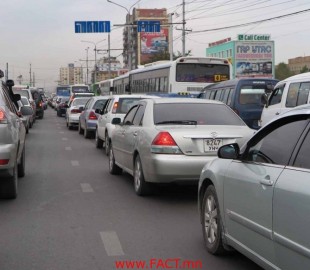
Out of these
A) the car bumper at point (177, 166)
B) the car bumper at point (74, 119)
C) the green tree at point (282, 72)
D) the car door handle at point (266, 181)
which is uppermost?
the green tree at point (282, 72)

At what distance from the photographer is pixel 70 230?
6199mm

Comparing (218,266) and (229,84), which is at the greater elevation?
(229,84)

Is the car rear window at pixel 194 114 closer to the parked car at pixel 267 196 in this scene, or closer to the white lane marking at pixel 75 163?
the parked car at pixel 267 196

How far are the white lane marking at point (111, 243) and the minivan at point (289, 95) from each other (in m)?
6.38

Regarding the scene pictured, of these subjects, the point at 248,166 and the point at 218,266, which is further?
the point at 218,266

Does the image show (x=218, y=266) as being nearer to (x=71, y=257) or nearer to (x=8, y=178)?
(x=71, y=257)

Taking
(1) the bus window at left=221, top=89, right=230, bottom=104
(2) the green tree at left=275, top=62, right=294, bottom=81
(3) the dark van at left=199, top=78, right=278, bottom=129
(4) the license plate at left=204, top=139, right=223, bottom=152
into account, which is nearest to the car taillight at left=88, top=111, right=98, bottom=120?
(1) the bus window at left=221, top=89, right=230, bottom=104

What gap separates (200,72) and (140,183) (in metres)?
15.7

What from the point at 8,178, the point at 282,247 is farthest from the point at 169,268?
the point at 8,178

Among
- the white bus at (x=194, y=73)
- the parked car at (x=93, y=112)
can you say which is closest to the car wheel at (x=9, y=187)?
the parked car at (x=93, y=112)

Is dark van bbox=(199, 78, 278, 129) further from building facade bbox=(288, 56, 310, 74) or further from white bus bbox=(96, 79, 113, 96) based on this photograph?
building facade bbox=(288, 56, 310, 74)

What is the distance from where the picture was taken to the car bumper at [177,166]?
24.2ft

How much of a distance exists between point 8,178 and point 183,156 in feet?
8.44

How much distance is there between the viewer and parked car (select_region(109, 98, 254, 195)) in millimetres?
7418
